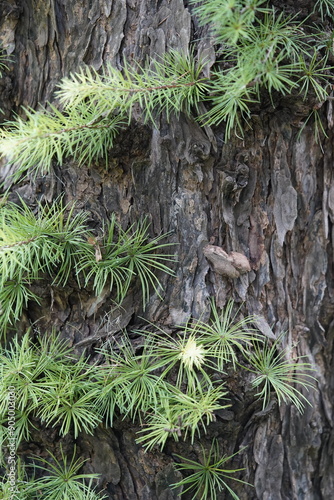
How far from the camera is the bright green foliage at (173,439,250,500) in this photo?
794 millimetres

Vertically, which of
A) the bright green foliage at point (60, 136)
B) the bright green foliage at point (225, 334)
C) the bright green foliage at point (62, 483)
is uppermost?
the bright green foliage at point (60, 136)

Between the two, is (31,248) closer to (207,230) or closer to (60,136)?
(60,136)

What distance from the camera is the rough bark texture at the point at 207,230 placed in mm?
811

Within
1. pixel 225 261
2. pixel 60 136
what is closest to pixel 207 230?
pixel 225 261

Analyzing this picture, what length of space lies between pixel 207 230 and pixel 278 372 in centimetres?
26

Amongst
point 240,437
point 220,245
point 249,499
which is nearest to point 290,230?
point 220,245

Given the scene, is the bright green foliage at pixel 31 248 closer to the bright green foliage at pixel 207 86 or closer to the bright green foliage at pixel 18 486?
the bright green foliage at pixel 207 86

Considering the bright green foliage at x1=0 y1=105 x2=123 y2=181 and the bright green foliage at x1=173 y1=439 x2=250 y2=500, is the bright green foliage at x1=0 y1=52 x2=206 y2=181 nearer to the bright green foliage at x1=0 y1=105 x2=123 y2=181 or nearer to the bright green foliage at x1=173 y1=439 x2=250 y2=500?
the bright green foliage at x1=0 y1=105 x2=123 y2=181

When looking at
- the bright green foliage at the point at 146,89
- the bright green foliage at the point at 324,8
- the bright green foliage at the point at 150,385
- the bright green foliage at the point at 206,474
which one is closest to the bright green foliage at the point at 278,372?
the bright green foliage at the point at 150,385

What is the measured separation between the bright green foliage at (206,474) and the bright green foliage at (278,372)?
0.38ft

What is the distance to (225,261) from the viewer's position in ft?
2.64

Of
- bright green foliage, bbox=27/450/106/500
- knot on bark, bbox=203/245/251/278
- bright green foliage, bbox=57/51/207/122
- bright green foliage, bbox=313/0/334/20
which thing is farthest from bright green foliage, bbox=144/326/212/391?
bright green foliage, bbox=313/0/334/20

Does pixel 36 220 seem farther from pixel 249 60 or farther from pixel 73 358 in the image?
pixel 249 60

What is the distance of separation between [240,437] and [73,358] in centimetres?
31
